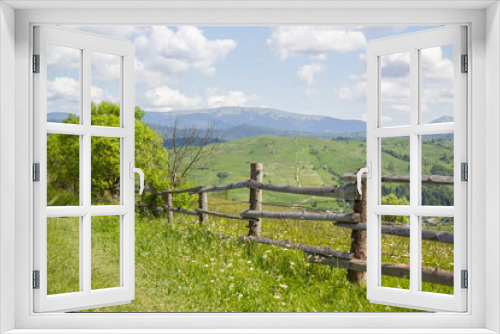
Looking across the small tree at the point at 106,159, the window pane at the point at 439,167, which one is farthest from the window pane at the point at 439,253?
the small tree at the point at 106,159

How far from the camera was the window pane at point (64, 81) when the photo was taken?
7.50 feet

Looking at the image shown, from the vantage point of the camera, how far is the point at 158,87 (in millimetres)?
6133

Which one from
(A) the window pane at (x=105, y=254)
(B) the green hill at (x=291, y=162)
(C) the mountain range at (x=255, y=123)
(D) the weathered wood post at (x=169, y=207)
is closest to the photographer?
(A) the window pane at (x=105, y=254)

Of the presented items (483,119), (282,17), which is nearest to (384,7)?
(282,17)

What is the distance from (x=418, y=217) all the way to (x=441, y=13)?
1067 millimetres

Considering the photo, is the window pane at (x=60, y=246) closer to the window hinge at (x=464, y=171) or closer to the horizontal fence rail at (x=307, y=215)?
the horizontal fence rail at (x=307, y=215)

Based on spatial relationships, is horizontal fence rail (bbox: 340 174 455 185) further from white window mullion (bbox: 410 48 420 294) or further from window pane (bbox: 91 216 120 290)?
window pane (bbox: 91 216 120 290)

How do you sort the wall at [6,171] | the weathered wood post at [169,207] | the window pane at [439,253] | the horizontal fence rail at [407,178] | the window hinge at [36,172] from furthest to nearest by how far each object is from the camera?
the weathered wood post at [169,207] → the window pane at [439,253] → the horizontal fence rail at [407,178] → the window hinge at [36,172] → the wall at [6,171]

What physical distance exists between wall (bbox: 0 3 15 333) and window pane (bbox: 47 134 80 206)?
2.64 ft

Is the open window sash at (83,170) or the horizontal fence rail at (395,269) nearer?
the open window sash at (83,170)

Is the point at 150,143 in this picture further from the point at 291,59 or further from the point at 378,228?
the point at 378,228

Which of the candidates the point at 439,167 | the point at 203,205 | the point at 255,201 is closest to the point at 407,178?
the point at 439,167

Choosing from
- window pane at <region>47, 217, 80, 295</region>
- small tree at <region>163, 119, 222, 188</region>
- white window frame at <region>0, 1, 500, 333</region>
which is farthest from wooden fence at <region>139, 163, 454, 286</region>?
→ window pane at <region>47, 217, 80, 295</region>

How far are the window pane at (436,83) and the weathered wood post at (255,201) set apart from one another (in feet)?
7.97
